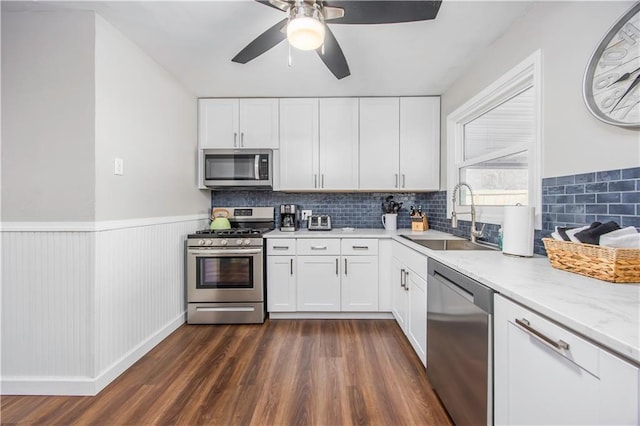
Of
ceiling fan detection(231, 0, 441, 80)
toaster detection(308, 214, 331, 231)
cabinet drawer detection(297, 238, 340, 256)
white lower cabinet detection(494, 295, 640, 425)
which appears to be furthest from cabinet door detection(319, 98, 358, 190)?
white lower cabinet detection(494, 295, 640, 425)

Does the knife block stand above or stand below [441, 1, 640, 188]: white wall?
below

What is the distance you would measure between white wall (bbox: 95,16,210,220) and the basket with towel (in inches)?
97.3

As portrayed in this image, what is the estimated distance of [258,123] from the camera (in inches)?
121

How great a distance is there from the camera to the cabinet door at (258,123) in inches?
120

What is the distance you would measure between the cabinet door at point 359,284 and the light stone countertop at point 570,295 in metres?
1.33

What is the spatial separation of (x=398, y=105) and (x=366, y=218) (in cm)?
132

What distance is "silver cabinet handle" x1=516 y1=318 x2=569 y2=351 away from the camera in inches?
29.4

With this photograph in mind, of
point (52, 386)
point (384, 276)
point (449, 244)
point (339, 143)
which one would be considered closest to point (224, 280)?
point (52, 386)

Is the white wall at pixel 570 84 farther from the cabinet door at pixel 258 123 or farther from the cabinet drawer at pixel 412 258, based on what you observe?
the cabinet door at pixel 258 123

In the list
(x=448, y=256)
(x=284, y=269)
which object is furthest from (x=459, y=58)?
(x=284, y=269)

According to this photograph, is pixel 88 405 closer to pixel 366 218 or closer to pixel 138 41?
pixel 138 41

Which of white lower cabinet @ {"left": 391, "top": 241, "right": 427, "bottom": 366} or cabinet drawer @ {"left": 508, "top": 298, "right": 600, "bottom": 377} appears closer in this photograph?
cabinet drawer @ {"left": 508, "top": 298, "right": 600, "bottom": 377}

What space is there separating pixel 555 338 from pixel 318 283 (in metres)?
2.13

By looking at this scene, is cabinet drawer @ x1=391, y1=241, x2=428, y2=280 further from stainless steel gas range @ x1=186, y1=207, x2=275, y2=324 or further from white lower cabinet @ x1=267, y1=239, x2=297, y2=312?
stainless steel gas range @ x1=186, y1=207, x2=275, y2=324
